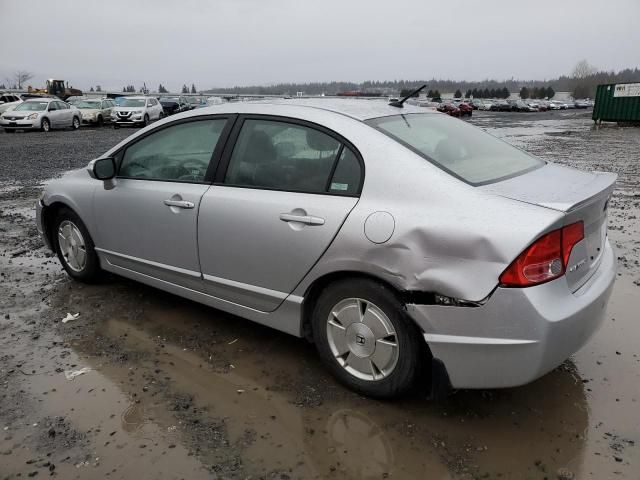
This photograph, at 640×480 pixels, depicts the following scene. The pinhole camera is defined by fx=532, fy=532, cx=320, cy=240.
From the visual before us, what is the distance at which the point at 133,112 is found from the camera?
90.8 ft

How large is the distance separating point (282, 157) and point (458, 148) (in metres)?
1.08

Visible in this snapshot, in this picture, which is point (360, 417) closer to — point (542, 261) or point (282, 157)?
point (542, 261)

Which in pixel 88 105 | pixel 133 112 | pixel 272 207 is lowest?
pixel 272 207

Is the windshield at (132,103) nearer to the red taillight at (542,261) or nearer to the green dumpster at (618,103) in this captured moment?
the green dumpster at (618,103)

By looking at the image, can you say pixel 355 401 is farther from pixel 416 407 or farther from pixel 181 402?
pixel 181 402

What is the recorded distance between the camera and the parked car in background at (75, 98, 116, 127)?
29000mm

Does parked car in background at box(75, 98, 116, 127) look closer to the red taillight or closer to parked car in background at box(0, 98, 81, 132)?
parked car in background at box(0, 98, 81, 132)

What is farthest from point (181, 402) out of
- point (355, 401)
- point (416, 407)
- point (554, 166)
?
point (554, 166)

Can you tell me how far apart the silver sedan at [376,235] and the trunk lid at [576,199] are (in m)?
0.02

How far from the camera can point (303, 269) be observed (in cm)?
303

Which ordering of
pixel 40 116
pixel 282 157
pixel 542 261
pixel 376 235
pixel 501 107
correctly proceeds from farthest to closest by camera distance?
pixel 501 107, pixel 40 116, pixel 282 157, pixel 376 235, pixel 542 261

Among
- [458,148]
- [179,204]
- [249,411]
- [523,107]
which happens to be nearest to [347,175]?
[458,148]

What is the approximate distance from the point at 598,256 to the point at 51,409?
124 inches

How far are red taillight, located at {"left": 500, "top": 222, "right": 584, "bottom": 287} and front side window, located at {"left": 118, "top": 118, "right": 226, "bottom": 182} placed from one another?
2.14 metres
